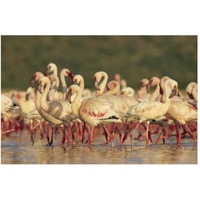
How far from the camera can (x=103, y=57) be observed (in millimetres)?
91125

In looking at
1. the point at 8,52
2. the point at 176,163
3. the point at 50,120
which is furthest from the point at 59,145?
the point at 8,52

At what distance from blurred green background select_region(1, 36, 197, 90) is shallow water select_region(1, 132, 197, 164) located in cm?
6327

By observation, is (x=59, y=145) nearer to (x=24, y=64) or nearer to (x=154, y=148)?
(x=154, y=148)

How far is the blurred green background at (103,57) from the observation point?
83.1 m

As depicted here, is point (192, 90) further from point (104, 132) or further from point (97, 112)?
point (97, 112)

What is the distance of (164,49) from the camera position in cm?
9556

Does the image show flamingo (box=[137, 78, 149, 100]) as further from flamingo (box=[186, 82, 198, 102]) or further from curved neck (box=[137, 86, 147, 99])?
flamingo (box=[186, 82, 198, 102])

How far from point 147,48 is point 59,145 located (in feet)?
269

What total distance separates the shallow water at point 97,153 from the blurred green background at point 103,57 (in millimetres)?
63275

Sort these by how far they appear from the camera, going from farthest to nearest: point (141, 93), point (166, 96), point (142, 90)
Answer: point (142, 90) → point (141, 93) → point (166, 96)

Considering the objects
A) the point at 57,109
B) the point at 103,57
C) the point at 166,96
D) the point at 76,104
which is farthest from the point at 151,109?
the point at 103,57

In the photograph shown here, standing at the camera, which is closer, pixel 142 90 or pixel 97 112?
pixel 97 112

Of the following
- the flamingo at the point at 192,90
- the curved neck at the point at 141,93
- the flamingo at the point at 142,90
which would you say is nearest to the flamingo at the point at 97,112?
the flamingo at the point at 192,90

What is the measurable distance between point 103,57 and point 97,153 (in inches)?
3140
